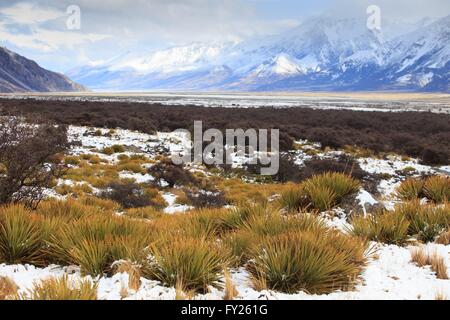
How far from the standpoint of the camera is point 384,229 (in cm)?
570

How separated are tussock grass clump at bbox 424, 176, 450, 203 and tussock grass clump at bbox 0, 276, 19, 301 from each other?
6854 mm

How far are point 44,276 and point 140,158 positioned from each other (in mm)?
15954

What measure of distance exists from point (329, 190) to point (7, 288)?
5.19 meters

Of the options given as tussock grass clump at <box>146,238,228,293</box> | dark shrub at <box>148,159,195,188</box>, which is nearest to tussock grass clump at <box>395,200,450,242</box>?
tussock grass clump at <box>146,238,228,293</box>

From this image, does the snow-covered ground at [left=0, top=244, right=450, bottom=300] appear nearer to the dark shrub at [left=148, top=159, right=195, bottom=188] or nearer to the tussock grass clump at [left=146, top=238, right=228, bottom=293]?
the tussock grass clump at [left=146, top=238, right=228, bottom=293]

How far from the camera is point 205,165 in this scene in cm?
1959

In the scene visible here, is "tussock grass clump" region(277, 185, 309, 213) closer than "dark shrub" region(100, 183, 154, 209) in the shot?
Yes

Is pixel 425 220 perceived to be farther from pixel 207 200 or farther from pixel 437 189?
pixel 207 200

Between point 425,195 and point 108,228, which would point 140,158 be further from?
point 108,228

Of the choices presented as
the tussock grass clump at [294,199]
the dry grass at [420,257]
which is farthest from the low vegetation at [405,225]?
the tussock grass clump at [294,199]

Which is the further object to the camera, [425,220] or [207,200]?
[207,200]

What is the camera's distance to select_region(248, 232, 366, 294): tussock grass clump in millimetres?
3799

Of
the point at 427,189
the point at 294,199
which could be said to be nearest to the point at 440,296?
the point at 294,199
